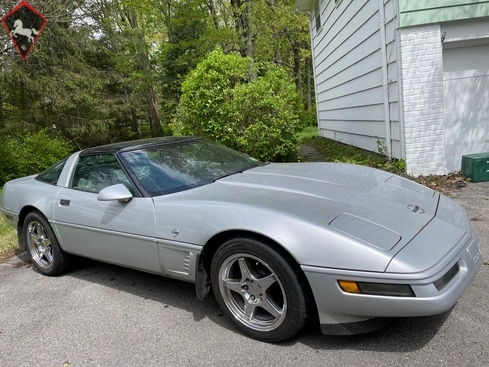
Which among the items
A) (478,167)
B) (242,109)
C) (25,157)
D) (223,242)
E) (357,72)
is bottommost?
(478,167)

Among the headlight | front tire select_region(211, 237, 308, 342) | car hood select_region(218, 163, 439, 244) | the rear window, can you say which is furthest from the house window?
the headlight

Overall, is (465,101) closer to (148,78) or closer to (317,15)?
(317,15)

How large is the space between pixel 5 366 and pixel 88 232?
45.6 inches

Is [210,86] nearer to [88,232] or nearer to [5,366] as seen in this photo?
[88,232]

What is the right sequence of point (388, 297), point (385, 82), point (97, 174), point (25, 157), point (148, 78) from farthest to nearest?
1. point (148, 78)
2. point (25, 157)
3. point (385, 82)
4. point (97, 174)
5. point (388, 297)

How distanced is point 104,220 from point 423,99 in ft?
17.1

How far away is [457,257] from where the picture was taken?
2188 millimetres

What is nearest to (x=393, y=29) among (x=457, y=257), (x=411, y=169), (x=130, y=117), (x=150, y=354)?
(x=411, y=169)

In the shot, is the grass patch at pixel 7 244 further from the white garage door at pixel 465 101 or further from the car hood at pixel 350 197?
the white garage door at pixel 465 101

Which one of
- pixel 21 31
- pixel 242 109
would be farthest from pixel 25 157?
pixel 242 109

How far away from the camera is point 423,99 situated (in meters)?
6.08

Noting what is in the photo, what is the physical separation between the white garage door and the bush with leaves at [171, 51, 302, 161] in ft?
9.03

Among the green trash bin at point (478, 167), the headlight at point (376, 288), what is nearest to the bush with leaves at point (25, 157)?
the green trash bin at point (478, 167)

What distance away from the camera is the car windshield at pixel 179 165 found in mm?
3146
